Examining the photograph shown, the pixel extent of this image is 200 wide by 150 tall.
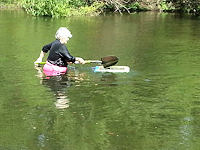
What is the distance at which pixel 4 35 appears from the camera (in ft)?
67.5

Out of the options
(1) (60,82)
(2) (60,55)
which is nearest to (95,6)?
(2) (60,55)

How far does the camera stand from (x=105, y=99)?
32.0 feet

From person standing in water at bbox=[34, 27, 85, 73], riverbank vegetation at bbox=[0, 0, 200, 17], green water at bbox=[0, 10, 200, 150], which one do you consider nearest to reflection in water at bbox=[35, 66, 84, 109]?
green water at bbox=[0, 10, 200, 150]

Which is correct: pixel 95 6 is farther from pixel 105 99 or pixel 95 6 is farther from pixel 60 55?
pixel 105 99

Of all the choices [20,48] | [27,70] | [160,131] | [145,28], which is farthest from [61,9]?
[160,131]

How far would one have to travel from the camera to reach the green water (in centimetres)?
727

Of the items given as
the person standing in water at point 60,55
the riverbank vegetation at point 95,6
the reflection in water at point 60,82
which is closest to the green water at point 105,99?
the reflection in water at point 60,82

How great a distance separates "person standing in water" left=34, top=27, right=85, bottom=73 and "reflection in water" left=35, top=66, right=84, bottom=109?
0.26 metres

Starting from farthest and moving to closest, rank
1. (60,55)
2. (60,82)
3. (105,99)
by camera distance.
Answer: (60,55)
(60,82)
(105,99)

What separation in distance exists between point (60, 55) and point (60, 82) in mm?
945

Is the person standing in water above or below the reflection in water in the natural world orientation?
above

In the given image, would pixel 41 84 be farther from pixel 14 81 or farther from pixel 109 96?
pixel 109 96

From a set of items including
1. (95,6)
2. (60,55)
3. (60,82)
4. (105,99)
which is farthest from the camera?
(95,6)

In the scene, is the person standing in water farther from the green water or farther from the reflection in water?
the green water
